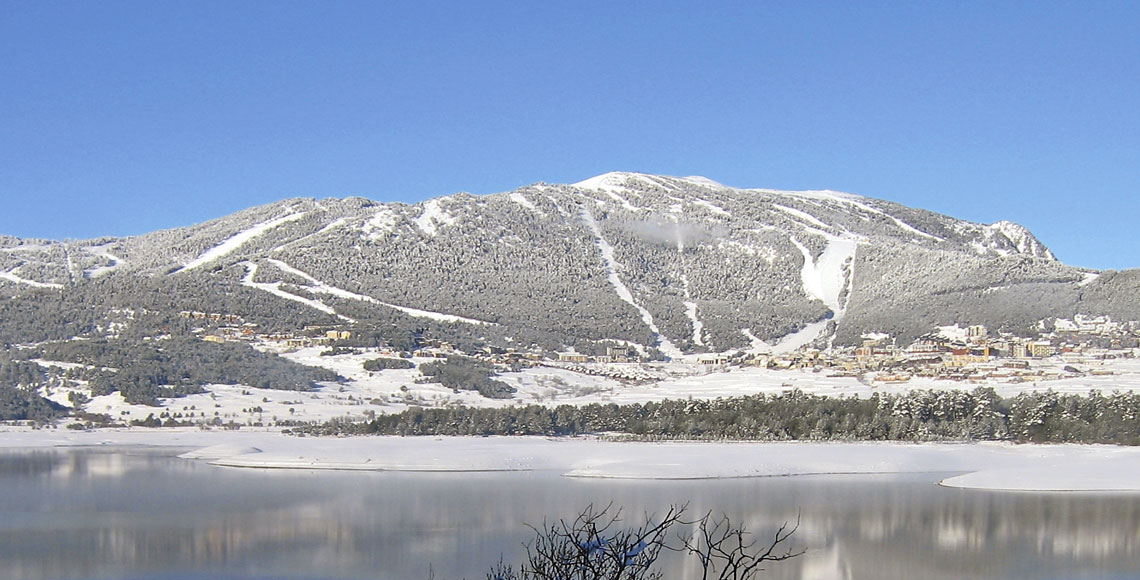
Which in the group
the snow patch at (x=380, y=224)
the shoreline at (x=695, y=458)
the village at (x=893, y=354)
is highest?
the snow patch at (x=380, y=224)

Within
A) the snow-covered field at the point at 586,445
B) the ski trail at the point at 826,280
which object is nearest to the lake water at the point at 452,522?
the snow-covered field at the point at 586,445

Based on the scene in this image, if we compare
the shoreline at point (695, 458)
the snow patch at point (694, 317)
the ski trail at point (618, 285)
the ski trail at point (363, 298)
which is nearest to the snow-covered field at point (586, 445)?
the shoreline at point (695, 458)

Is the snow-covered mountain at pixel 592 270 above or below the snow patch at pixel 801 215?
below

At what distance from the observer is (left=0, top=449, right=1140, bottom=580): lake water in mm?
25344

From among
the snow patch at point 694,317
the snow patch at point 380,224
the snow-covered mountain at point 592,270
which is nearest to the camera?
the snow-covered mountain at point 592,270

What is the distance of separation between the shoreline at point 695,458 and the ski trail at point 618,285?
5894 centimetres

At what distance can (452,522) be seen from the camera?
31.6m

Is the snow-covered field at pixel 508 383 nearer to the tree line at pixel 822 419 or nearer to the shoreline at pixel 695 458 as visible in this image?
the tree line at pixel 822 419

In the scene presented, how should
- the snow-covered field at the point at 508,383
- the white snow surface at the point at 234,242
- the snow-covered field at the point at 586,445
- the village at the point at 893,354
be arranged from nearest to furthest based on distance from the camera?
the snow-covered field at the point at 586,445
the snow-covered field at the point at 508,383
the village at the point at 893,354
the white snow surface at the point at 234,242

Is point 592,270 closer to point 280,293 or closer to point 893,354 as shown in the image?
point 280,293

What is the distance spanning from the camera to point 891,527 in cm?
3138

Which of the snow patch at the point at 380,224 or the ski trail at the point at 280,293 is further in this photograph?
the snow patch at the point at 380,224

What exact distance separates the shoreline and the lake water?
1688mm

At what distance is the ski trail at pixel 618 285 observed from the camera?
11625cm
